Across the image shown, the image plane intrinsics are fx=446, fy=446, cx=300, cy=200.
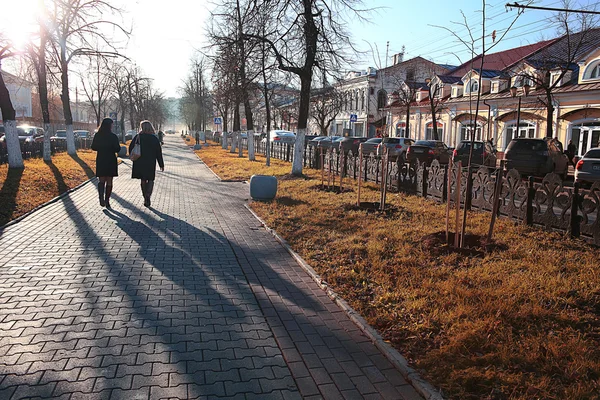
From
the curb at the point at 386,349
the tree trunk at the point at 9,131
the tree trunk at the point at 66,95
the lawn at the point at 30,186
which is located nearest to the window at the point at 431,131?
the tree trunk at the point at 66,95

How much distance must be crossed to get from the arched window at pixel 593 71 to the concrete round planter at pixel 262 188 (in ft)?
75.0

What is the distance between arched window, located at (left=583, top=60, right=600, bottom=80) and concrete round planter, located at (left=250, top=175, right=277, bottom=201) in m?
22.8

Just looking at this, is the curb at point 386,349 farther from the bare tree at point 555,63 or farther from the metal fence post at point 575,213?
the bare tree at point 555,63

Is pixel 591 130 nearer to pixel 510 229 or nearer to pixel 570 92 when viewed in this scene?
pixel 570 92

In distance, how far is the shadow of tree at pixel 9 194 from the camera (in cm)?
836

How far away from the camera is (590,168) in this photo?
14398mm

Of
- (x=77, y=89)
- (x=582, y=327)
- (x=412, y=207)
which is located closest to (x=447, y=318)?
(x=582, y=327)

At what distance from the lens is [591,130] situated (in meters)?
25.2

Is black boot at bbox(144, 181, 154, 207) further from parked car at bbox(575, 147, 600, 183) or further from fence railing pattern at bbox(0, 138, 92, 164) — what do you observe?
parked car at bbox(575, 147, 600, 183)

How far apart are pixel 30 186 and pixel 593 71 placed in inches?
1100

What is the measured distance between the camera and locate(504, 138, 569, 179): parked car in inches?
652

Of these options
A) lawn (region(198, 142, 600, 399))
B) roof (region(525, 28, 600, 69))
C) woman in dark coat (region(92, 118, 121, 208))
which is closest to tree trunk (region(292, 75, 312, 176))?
woman in dark coat (region(92, 118, 121, 208))

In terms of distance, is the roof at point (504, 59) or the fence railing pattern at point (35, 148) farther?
the roof at point (504, 59)

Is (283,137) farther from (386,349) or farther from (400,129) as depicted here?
(386,349)
